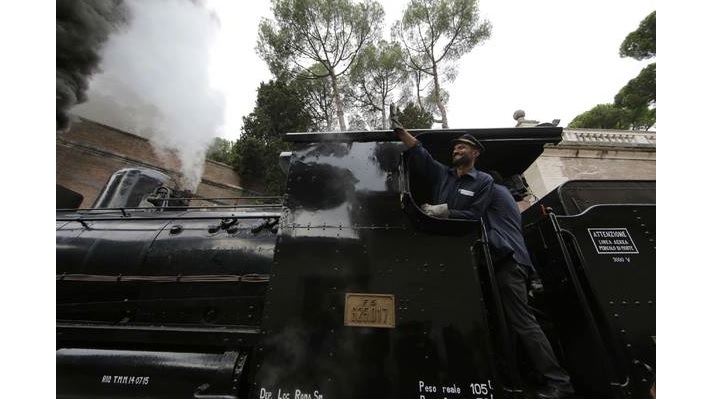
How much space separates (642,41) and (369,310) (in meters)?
23.0

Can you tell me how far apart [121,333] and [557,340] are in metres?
3.13

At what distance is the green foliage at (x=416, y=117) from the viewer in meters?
15.7

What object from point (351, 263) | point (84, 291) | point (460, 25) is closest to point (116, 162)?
point (84, 291)

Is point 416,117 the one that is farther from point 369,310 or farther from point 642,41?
point 369,310

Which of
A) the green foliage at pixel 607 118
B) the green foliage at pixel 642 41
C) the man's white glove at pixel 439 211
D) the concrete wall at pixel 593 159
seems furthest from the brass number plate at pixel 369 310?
the green foliage at pixel 607 118

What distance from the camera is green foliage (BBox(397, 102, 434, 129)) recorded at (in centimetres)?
1565

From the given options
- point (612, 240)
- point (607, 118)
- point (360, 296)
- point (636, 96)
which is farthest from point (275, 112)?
point (607, 118)

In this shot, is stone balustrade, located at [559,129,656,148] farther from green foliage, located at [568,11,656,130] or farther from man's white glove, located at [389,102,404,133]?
man's white glove, located at [389,102,404,133]

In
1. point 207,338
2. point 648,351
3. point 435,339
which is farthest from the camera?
point 207,338

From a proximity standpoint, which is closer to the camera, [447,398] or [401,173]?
[447,398]

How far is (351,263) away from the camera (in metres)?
2.11

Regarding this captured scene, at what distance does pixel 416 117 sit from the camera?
16.2 m

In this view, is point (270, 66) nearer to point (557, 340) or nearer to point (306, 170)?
point (306, 170)

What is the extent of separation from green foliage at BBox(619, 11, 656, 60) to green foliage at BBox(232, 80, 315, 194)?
Answer: 17581 mm
